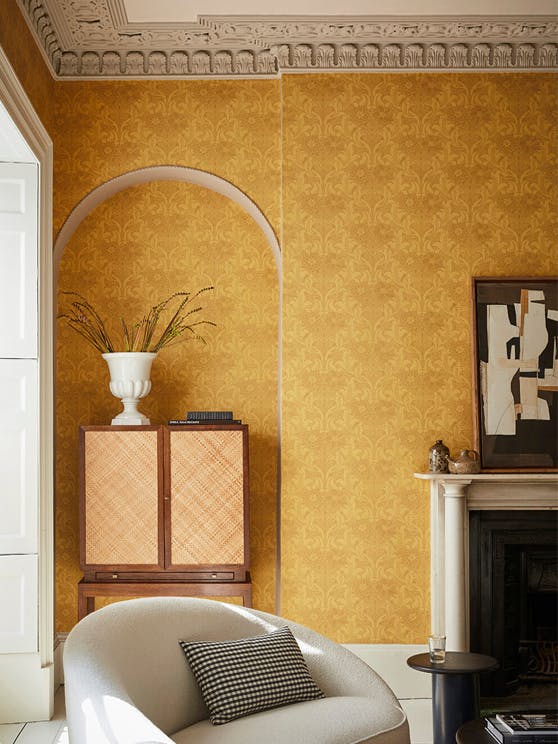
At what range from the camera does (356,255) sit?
4328mm

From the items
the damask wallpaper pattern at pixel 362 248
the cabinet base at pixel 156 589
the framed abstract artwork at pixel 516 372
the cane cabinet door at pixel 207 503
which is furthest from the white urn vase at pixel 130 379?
the framed abstract artwork at pixel 516 372

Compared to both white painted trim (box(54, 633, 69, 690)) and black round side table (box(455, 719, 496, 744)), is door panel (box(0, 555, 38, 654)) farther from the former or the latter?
black round side table (box(455, 719, 496, 744))

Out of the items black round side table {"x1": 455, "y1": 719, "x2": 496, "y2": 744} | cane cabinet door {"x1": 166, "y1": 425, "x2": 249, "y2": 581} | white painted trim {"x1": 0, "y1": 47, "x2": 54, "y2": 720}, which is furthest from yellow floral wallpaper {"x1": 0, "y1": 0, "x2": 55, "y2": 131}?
black round side table {"x1": 455, "y1": 719, "x2": 496, "y2": 744}

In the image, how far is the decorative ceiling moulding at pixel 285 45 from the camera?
414 cm

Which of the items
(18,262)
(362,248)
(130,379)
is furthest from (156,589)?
(362,248)

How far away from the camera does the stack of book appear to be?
7.89ft

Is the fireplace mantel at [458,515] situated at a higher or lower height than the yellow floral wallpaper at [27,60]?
lower

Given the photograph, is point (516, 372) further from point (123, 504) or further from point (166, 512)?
point (123, 504)

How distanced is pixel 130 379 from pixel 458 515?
179cm

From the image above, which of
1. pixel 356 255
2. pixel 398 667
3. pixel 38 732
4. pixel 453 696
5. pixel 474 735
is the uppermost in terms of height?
pixel 356 255

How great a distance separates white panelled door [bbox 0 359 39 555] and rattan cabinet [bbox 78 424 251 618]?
10.8 inches

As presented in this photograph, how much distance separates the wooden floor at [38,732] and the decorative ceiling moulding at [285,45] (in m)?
3.24

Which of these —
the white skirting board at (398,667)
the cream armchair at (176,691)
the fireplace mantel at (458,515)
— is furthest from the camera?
the white skirting board at (398,667)

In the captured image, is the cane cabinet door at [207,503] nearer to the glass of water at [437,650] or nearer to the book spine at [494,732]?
the glass of water at [437,650]
